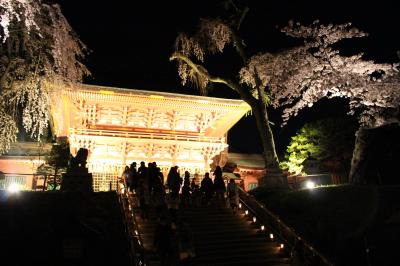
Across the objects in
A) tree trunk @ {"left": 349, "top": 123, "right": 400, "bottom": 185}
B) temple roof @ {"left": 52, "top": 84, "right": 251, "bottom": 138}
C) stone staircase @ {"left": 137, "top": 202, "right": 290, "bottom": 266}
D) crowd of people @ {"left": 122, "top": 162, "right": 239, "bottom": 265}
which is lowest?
stone staircase @ {"left": 137, "top": 202, "right": 290, "bottom": 266}

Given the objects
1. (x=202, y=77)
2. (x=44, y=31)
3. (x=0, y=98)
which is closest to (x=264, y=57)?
(x=202, y=77)

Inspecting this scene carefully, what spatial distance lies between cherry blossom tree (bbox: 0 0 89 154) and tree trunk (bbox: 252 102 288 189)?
8032 mm

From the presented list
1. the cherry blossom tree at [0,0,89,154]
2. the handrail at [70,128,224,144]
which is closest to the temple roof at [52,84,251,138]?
the handrail at [70,128,224,144]

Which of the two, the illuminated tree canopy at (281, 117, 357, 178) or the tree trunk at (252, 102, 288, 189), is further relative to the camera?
the illuminated tree canopy at (281, 117, 357, 178)

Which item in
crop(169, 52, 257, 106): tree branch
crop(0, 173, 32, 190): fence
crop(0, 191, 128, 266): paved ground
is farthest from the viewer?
crop(0, 173, 32, 190): fence

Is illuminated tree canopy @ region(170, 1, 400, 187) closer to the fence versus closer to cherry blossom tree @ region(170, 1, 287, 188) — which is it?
cherry blossom tree @ region(170, 1, 287, 188)

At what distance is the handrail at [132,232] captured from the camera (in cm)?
858

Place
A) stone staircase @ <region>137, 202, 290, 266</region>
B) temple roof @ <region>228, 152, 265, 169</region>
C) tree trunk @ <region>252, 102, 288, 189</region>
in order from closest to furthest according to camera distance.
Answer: stone staircase @ <region>137, 202, 290, 266</region> < tree trunk @ <region>252, 102, 288, 189</region> < temple roof @ <region>228, 152, 265, 169</region>

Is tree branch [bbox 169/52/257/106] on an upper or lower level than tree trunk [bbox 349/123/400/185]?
upper

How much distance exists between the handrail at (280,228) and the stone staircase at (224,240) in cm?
33

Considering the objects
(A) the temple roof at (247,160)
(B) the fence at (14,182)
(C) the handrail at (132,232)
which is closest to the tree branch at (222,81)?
(C) the handrail at (132,232)

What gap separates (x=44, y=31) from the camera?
12461 millimetres

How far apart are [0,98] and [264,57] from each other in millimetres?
11246

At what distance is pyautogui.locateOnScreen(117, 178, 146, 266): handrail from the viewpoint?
28.1 ft
